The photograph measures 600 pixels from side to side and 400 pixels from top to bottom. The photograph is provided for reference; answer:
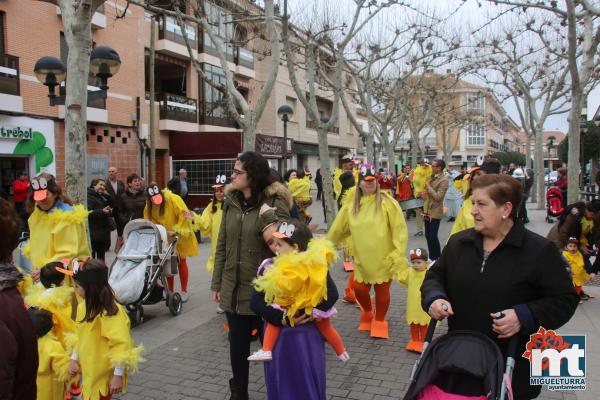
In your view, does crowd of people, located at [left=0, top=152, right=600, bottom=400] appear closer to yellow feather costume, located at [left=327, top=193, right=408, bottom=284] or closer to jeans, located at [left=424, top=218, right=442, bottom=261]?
yellow feather costume, located at [left=327, top=193, right=408, bottom=284]

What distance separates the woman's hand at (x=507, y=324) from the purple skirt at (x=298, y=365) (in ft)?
3.94

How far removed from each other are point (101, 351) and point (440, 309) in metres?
2.28

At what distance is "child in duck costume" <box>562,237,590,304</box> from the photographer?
21.9ft

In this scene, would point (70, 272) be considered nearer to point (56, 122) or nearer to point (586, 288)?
point (586, 288)

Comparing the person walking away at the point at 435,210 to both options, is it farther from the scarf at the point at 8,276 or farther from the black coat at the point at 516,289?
the scarf at the point at 8,276

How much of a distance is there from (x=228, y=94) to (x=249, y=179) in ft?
24.6

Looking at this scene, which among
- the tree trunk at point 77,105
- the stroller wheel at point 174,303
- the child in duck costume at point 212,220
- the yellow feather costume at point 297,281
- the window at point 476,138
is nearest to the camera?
the yellow feather costume at point 297,281

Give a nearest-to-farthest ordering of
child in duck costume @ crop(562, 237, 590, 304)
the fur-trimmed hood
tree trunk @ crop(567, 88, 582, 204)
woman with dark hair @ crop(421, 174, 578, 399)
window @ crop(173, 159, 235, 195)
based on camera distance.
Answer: woman with dark hair @ crop(421, 174, 578, 399), the fur-trimmed hood, child in duck costume @ crop(562, 237, 590, 304), tree trunk @ crop(567, 88, 582, 204), window @ crop(173, 159, 235, 195)

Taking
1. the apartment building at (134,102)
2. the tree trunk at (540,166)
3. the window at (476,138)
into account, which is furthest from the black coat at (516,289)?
the window at (476,138)

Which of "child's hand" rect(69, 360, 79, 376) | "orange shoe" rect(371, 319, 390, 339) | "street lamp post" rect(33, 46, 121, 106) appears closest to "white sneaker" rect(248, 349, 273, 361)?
"child's hand" rect(69, 360, 79, 376)

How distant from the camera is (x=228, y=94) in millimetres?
10977

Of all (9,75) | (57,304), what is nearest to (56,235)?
(57,304)

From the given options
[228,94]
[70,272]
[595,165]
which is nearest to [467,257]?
[70,272]

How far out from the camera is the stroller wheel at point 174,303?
253 inches
